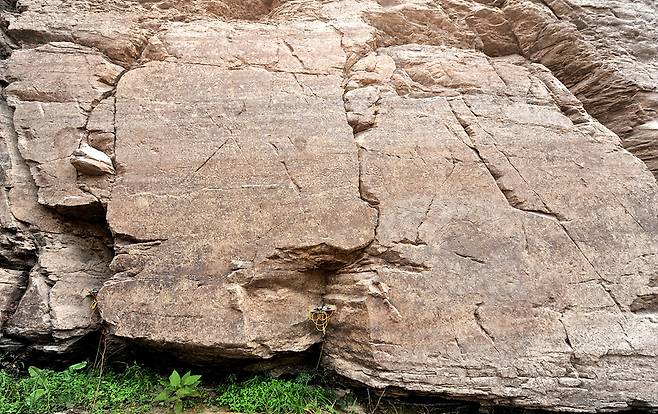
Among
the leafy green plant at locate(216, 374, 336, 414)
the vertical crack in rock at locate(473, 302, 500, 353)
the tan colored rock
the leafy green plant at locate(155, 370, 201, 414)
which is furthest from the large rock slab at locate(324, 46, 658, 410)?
the tan colored rock

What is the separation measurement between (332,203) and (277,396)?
2.03 m

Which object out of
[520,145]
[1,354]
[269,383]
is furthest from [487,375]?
[1,354]

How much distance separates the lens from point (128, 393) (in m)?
3.96

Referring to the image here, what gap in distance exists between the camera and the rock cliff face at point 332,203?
13.3 feet

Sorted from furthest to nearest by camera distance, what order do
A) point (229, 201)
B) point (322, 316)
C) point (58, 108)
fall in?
point (58, 108) → point (229, 201) → point (322, 316)

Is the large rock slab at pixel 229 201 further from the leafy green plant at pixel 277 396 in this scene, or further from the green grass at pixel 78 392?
the green grass at pixel 78 392

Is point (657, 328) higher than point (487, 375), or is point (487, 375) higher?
point (657, 328)

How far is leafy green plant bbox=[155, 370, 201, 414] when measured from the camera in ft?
12.6

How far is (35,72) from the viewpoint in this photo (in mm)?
4914

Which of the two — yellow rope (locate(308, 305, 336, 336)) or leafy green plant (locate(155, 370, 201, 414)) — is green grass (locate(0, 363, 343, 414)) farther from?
yellow rope (locate(308, 305, 336, 336))

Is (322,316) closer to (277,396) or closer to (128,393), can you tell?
(277,396)

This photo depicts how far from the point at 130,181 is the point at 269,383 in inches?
103

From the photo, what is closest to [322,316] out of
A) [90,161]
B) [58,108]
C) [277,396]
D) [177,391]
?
[277,396]

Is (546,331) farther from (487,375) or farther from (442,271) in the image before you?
(442,271)
